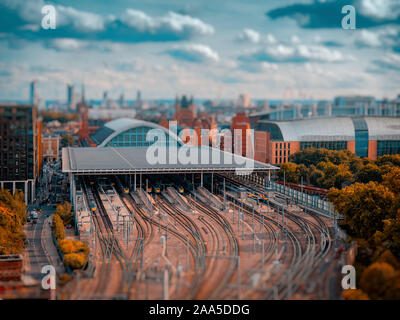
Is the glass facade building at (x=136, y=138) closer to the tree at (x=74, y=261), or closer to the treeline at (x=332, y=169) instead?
the treeline at (x=332, y=169)

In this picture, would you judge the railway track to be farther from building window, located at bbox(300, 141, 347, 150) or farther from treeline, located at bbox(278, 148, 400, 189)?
building window, located at bbox(300, 141, 347, 150)

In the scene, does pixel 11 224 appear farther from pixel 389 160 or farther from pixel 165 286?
pixel 389 160

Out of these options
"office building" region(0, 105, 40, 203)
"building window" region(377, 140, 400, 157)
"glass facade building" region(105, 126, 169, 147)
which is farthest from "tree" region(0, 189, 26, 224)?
"building window" region(377, 140, 400, 157)

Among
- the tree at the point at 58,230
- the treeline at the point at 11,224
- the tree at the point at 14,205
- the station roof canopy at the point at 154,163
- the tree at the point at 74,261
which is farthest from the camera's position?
the station roof canopy at the point at 154,163

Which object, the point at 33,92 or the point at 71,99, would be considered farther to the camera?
the point at 71,99

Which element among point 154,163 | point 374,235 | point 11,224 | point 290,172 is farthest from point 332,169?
→ point 11,224

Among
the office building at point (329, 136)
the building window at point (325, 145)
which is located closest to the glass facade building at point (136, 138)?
the office building at point (329, 136)

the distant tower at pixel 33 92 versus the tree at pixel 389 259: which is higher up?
the distant tower at pixel 33 92

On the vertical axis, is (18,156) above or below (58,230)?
above
